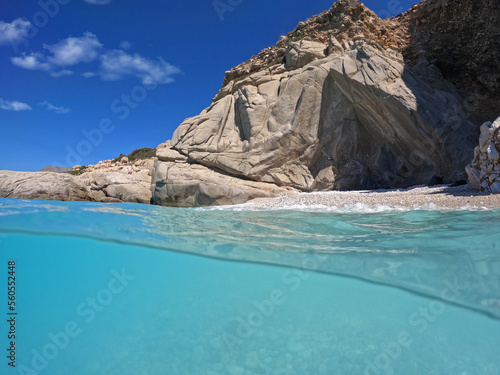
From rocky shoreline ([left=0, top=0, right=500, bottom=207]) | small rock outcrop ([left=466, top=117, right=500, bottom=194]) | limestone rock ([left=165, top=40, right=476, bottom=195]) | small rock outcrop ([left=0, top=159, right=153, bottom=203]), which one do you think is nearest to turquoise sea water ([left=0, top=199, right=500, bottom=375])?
small rock outcrop ([left=466, top=117, right=500, bottom=194])

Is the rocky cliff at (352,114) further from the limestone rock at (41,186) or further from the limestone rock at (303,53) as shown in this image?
the limestone rock at (41,186)

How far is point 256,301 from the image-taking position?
264 cm

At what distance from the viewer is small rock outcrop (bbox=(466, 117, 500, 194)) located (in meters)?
7.42

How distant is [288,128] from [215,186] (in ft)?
13.8

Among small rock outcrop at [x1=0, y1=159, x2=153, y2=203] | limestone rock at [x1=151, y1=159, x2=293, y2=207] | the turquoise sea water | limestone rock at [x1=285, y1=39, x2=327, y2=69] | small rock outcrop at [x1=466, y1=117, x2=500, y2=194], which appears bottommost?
the turquoise sea water

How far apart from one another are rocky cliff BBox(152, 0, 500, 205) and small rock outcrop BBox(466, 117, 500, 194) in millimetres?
3166

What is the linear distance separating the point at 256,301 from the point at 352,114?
1276 centimetres

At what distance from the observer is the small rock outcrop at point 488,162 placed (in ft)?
24.3

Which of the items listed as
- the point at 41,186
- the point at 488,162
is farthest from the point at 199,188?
the point at 488,162

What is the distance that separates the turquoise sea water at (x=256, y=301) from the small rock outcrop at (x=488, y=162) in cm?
391

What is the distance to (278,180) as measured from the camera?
46.5 feet

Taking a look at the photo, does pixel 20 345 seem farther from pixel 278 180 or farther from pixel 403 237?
pixel 278 180

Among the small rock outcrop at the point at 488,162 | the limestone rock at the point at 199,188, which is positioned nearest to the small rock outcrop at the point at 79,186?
the limestone rock at the point at 199,188

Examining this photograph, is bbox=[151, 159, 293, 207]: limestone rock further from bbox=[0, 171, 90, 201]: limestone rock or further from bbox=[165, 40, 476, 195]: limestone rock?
bbox=[0, 171, 90, 201]: limestone rock
